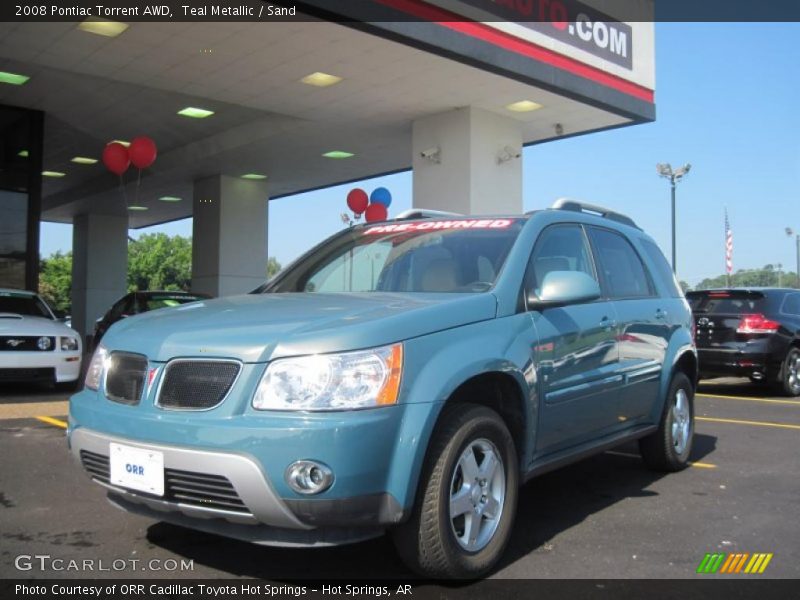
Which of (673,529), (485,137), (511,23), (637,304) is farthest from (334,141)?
(673,529)

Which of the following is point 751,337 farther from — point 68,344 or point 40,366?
point 40,366

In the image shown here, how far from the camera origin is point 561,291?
3.85m

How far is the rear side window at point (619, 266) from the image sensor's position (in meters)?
4.91

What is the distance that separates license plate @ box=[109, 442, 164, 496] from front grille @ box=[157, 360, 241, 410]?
22 cm

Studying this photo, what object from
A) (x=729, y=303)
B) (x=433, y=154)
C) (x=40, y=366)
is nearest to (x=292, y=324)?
(x=40, y=366)

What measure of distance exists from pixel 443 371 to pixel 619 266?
95.4 inches

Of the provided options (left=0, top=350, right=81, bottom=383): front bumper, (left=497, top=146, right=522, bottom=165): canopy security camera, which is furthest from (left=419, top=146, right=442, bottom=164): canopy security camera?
(left=0, top=350, right=81, bottom=383): front bumper

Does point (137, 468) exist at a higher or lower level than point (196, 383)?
lower

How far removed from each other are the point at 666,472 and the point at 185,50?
908 cm

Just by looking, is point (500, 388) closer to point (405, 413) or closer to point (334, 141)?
point (405, 413)

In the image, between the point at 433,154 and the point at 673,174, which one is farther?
the point at 673,174

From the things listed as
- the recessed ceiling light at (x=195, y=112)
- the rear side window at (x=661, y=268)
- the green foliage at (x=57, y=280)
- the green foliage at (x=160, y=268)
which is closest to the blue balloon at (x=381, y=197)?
the recessed ceiling light at (x=195, y=112)

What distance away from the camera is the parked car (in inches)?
113

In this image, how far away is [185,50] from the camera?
11109mm
